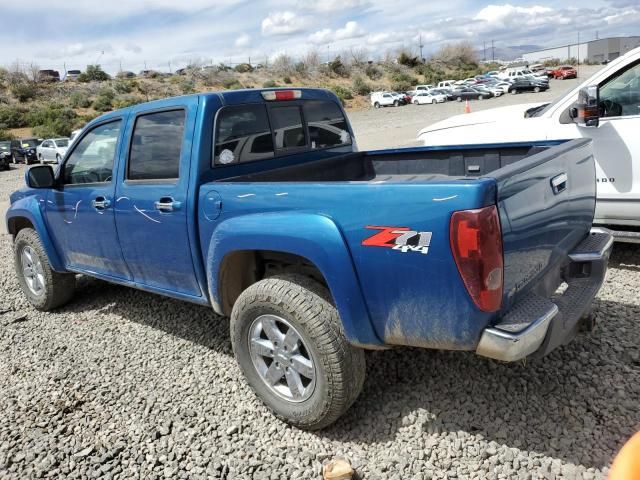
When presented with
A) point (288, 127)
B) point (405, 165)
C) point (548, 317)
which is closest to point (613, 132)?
point (405, 165)

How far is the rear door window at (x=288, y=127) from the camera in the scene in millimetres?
4070

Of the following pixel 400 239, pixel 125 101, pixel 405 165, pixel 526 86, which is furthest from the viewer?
pixel 125 101

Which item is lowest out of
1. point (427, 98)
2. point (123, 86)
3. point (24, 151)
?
point (427, 98)

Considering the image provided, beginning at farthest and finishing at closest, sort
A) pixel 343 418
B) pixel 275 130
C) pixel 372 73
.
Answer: pixel 372 73 → pixel 275 130 → pixel 343 418

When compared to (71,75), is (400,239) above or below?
below

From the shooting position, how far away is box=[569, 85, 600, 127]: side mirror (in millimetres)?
4709

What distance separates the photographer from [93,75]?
223ft

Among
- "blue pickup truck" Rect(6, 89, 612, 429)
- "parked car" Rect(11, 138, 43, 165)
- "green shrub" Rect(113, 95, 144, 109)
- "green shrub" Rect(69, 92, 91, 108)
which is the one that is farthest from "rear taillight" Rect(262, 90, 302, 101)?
"green shrub" Rect(69, 92, 91, 108)

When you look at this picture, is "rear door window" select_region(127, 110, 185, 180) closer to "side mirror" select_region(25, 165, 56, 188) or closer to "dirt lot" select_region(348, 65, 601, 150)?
"side mirror" select_region(25, 165, 56, 188)

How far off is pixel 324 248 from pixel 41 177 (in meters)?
3.09

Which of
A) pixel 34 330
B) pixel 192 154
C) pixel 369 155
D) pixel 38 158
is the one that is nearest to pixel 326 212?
pixel 192 154

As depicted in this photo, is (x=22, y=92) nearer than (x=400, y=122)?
No

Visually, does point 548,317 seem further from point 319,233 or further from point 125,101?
point 125,101

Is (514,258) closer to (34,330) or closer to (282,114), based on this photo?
(282,114)
